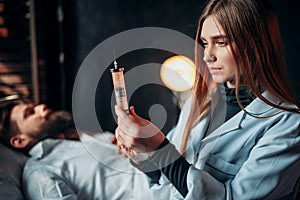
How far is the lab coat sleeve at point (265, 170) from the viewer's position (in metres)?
0.65

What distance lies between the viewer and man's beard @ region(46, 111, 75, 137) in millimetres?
1188

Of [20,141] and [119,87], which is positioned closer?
[119,87]

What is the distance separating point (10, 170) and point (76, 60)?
20.6 inches

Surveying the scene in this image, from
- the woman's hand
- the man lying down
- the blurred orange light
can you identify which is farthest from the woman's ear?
the woman's hand

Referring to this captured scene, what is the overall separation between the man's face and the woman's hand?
54 centimetres

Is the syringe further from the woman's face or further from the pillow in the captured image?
the pillow

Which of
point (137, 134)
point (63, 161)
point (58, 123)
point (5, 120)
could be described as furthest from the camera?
point (58, 123)

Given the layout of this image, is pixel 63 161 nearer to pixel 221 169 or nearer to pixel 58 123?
pixel 58 123

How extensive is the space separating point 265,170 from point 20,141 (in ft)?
2.28

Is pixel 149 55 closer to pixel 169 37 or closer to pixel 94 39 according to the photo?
pixel 169 37

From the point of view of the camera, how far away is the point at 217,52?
2.21 ft

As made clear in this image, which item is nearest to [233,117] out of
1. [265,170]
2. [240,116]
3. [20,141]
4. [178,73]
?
[240,116]

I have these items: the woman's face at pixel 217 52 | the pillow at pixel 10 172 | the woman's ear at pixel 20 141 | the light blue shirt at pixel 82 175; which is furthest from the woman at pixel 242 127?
the woman's ear at pixel 20 141

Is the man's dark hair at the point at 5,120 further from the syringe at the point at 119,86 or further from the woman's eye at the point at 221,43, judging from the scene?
the woman's eye at the point at 221,43
